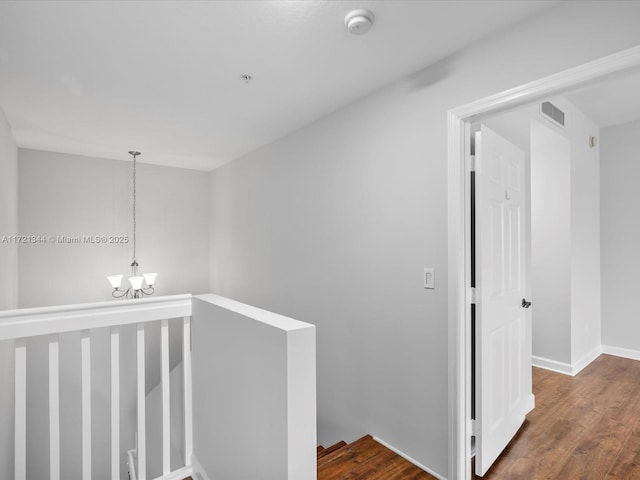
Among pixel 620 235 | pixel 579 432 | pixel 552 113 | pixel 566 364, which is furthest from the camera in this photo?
pixel 620 235

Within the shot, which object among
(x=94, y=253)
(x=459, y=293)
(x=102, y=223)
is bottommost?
(x=459, y=293)

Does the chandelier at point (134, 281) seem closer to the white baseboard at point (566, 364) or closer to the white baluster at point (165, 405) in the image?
the white baluster at point (165, 405)

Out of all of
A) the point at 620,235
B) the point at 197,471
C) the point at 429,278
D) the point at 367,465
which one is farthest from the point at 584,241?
the point at 197,471

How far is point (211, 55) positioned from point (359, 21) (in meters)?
0.87

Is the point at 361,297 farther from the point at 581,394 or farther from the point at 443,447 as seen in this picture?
the point at 581,394

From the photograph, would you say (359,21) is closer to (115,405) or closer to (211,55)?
(211,55)

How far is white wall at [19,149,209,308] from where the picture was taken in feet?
12.7

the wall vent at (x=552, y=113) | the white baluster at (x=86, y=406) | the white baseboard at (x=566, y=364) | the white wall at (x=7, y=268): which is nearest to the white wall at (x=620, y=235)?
the white baseboard at (x=566, y=364)

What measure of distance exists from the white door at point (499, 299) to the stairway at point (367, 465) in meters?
0.41

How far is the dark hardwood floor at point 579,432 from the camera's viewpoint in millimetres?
2080

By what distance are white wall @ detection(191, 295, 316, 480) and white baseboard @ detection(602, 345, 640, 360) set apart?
4409 mm

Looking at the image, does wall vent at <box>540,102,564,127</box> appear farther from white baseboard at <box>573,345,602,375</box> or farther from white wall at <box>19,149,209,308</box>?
white wall at <box>19,149,209,308</box>

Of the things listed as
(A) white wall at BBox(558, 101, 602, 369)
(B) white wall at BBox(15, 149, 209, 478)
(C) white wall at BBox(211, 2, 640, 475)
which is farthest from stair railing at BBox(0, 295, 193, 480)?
(A) white wall at BBox(558, 101, 602, 369)

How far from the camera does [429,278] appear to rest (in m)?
2.04
